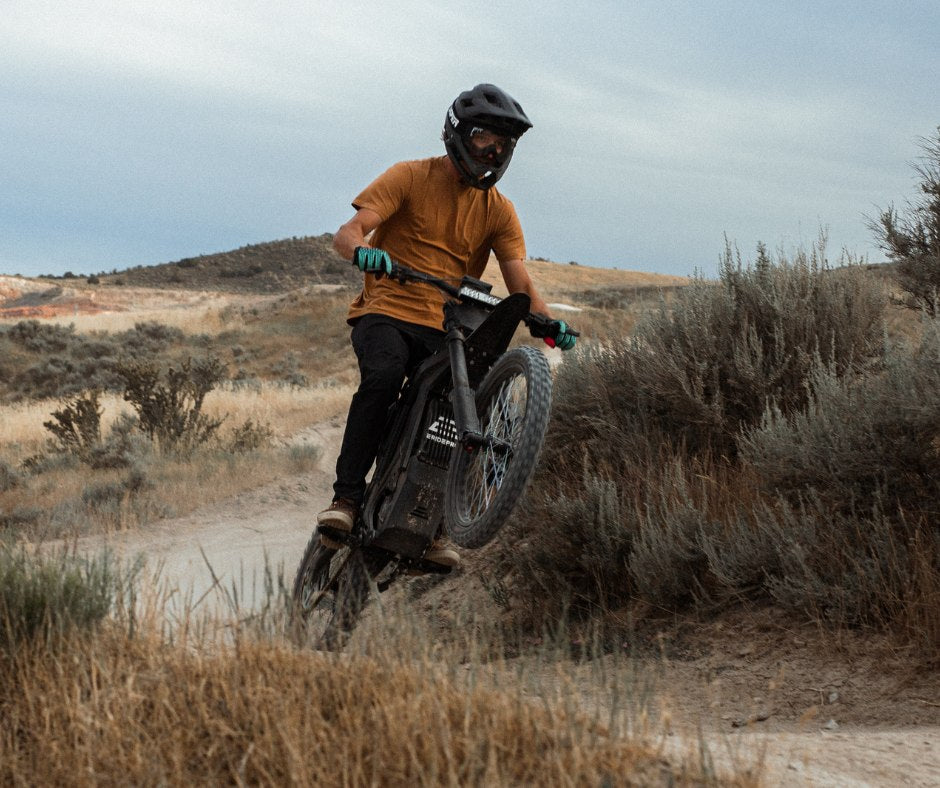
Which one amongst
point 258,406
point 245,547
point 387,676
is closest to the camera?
point 387,676

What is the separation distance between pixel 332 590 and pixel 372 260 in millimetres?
1895

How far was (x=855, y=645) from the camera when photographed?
4.73 m

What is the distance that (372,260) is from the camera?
186 inches

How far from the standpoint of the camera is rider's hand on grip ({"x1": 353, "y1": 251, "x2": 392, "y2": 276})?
4.71 m

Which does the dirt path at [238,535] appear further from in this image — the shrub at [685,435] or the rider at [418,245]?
the rider at [418,245]

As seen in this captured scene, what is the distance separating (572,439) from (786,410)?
1.58 meters

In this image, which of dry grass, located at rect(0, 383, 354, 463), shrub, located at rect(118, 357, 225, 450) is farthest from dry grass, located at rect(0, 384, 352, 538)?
shrub, located at rect(118, 357, 225, 450)

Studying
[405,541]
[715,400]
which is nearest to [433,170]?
[405,541]

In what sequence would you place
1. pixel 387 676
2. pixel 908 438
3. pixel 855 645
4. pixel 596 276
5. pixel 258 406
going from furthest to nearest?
pixel 596 276 → pixel 258 406 → pixel 908 438 → pixel 855 645 → pixel 387 676

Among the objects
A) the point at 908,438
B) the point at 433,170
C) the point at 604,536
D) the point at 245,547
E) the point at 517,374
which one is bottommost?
the point at 245,547

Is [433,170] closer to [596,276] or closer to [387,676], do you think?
[387,676]

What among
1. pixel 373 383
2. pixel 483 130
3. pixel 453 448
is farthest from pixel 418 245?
pixel 453 448

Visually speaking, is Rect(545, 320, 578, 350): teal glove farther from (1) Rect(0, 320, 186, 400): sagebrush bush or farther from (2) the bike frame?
(1) Rect(0, 320, 186, 400): sagebrush bush

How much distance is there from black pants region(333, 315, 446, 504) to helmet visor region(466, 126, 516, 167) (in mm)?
942
